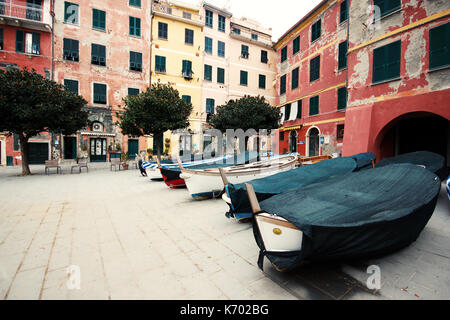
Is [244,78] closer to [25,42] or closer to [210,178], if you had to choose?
[25,42]

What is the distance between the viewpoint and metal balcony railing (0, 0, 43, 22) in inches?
648

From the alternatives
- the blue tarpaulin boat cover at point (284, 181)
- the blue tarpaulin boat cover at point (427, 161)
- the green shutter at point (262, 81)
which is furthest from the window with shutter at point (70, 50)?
the blue tarpaulin boat cover at point (427, 161)

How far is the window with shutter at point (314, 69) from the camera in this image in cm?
1745

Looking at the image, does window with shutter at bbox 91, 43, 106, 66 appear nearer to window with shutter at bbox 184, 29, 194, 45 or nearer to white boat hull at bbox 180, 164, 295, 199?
window with shutter at bbox 184, 29, 194, 45

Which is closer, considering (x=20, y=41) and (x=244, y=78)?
(x=20, y=41)

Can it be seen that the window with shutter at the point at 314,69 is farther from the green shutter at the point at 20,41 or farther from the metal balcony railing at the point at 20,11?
the green shutter at the point at 20,41

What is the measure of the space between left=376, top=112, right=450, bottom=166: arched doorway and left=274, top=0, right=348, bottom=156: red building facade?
157 inches

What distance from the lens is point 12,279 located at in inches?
102

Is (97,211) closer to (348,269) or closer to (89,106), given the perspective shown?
(348,269)

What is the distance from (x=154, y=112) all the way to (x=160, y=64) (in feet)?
34.1

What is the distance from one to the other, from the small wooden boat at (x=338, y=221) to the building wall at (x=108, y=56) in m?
20.5

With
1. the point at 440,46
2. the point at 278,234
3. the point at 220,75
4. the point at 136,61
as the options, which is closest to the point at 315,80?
the point at 440,46

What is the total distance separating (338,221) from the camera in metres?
2.34
